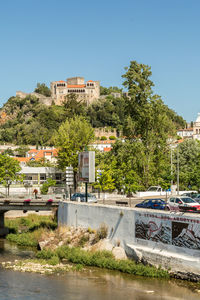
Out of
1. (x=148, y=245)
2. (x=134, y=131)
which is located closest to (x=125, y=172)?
(x=134, y=131)

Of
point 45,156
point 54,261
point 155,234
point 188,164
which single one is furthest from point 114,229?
point 45,156

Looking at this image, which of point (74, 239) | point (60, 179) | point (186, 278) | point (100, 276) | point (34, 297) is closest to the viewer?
point (34, 297)

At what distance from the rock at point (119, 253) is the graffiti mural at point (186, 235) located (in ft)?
15.9

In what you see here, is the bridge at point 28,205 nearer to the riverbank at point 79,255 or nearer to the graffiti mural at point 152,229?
the riverbank at point 79,255

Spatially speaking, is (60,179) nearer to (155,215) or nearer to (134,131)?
(134,131)

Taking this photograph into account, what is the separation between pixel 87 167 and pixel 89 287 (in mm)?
15519

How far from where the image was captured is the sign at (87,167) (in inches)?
1656

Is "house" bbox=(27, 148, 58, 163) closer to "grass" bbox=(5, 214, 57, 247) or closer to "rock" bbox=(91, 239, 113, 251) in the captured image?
"grass" bbox=(5, 214, 57, 247)

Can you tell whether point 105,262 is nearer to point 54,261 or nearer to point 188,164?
point 54,261

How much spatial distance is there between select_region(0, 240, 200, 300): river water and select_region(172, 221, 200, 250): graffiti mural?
241cm

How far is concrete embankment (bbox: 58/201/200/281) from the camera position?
94.8 ft

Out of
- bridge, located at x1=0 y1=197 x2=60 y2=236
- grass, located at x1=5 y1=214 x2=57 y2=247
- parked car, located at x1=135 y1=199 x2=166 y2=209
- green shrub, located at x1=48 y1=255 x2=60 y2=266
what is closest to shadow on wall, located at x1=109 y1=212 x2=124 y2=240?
green shrub, located at x1=48 y1=255 x2=60 y2=266

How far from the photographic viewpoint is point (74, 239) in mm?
38719

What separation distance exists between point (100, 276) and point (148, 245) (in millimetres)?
4031
